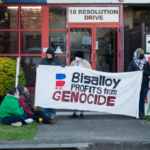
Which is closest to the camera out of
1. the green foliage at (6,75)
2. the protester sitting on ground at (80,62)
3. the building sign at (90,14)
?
the protester sitting on ground at (80,62)

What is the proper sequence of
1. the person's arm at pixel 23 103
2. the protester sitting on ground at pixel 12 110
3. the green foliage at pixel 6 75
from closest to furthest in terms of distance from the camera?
the protester sitting on ground at pixel 12 110 < the person's arm at pixel 23 103 < the green foliage at pixel 6 75

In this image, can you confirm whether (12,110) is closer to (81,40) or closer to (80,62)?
(80,62)

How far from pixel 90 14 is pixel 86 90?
3.65 metres

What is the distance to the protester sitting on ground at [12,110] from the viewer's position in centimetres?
641

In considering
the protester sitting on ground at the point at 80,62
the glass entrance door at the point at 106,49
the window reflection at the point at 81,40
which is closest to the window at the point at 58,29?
the window reflection at the point at 81,40

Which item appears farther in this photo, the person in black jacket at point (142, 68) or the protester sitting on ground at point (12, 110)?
the person in black jacket at point (142, 68)

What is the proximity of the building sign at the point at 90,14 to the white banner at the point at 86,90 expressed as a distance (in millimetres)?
3132

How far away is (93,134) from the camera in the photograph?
6055mm

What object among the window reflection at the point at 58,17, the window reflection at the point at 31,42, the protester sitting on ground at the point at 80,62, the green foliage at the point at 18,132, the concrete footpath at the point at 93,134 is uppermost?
the window reflection at the point at 58,17

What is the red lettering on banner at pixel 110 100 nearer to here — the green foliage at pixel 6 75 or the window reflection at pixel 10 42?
the green foliage at pixel 6 75

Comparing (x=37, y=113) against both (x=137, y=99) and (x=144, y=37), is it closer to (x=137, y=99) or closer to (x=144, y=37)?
(x=137, y=99)

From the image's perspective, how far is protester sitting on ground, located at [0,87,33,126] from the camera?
21.0 feet

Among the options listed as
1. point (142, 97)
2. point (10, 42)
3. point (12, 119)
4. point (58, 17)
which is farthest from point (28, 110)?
point (58, 17)

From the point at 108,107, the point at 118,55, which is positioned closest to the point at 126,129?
the point at 108,107
